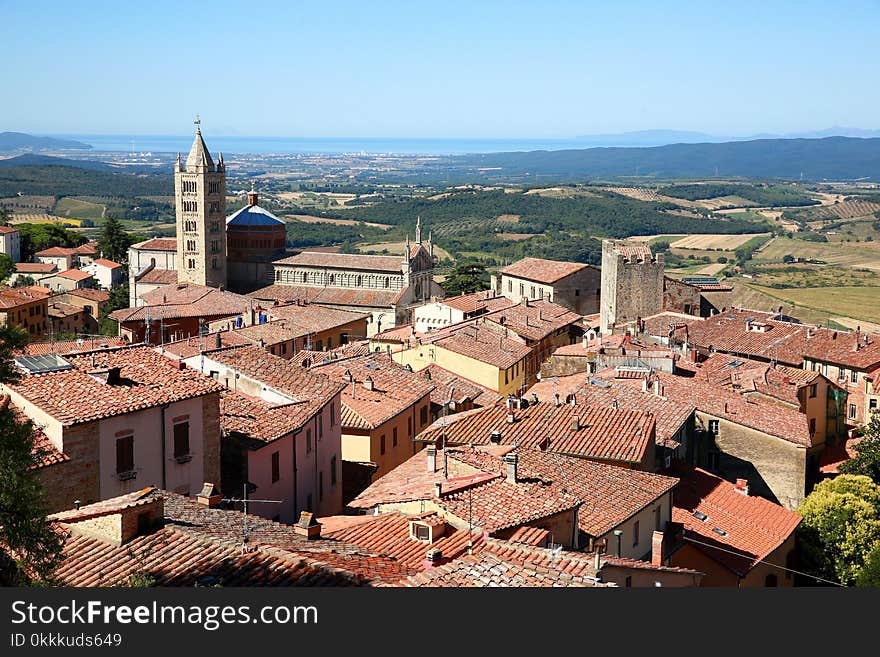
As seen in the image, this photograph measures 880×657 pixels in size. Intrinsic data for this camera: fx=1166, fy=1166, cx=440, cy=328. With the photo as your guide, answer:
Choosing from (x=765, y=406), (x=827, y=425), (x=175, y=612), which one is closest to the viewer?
(x=175, y=612)

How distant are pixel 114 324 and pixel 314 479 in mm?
46604

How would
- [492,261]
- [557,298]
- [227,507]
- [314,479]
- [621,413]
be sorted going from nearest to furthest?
[227,507] → [314,479] → [621,413] → [557,298] → [492,261]

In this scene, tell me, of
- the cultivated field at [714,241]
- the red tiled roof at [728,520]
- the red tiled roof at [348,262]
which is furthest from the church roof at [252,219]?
the cultivated field at [714,241]

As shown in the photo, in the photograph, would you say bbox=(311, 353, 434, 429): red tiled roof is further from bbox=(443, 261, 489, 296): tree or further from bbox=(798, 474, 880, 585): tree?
bbox=(443, 261, 489, 296): tree

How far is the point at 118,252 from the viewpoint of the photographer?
324ft

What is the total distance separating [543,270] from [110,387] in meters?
49.7

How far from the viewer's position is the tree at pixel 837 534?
23.6 m

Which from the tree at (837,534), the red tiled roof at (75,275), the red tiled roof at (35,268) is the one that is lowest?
the red tiled roof at (75,275)

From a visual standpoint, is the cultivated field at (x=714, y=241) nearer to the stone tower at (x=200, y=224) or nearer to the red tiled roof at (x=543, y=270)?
the stone tower at (x=200, y=224)

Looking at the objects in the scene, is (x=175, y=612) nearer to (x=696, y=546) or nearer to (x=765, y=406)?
(x=696, y=546)

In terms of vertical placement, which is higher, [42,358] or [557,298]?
[42,358]

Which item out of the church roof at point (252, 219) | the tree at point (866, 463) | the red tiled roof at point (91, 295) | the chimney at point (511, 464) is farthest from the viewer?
the church roof at point (252, 219)

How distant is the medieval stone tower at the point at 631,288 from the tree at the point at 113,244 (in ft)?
182

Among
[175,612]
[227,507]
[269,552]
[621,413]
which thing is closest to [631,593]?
[175,612]
